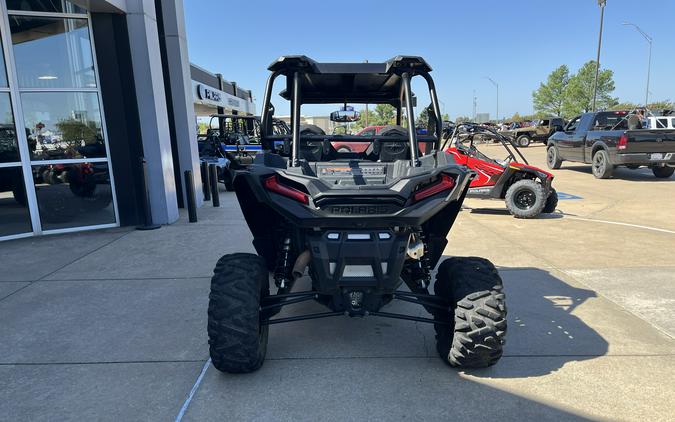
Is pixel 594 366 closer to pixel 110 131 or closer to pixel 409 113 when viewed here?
pixel 409 113

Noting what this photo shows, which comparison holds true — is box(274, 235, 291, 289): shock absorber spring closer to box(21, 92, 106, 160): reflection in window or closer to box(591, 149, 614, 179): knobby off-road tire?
box(21, 92, 106, 160): reflection in window

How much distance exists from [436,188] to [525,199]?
6137 millimetres

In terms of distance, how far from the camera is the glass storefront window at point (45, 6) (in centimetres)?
676

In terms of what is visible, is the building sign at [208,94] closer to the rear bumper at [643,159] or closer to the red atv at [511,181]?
the red atv at [511,181]

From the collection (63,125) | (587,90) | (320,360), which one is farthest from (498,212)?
(587,90)

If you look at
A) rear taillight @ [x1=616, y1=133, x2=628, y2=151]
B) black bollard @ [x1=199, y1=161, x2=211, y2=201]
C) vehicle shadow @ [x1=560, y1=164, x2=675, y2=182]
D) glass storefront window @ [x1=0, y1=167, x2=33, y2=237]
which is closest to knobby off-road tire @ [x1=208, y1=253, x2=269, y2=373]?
glass storefront window @ [x1=0, y1=167, x2=33, y2=237]

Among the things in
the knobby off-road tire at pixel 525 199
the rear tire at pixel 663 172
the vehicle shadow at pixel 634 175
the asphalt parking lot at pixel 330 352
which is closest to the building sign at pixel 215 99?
the knobby off-road tire at pixel 525 199

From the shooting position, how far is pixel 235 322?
2688mm

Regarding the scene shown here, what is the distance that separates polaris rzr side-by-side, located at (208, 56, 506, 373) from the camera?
8.52ft

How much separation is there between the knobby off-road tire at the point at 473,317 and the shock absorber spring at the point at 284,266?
116 centimetres

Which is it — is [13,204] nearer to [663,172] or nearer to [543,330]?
[543,330]

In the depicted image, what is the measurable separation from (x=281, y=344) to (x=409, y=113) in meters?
1.99

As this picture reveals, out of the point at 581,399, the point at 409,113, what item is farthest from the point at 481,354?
the point at 409,113

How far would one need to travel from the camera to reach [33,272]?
5250mm
